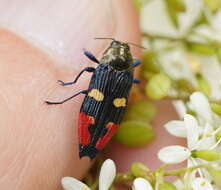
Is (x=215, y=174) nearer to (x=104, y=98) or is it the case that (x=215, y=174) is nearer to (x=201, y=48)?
(x=104, y=98)

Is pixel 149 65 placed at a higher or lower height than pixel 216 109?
higher

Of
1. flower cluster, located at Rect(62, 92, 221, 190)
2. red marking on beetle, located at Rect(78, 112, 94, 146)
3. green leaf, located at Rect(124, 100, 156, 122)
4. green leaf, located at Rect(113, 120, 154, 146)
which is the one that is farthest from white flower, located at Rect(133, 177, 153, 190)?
green leaf, located at Rect(124, 100, 156, 122)

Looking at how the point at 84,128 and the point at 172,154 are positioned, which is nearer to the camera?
the point at 172,154

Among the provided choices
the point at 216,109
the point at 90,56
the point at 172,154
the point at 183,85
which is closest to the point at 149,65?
the point at 183,85

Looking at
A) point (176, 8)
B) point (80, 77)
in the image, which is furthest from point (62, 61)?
point (176, 8)

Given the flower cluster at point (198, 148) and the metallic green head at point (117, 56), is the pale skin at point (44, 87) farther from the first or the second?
the flower cluster at point (198, 148)

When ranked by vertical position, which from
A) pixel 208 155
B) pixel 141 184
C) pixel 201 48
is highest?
pixel 201 48

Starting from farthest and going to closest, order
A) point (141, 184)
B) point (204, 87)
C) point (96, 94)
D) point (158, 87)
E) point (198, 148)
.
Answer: point (204, 87) → point (158, 87) → point (96, 94) → point (198, 148) → point (141, 184)
